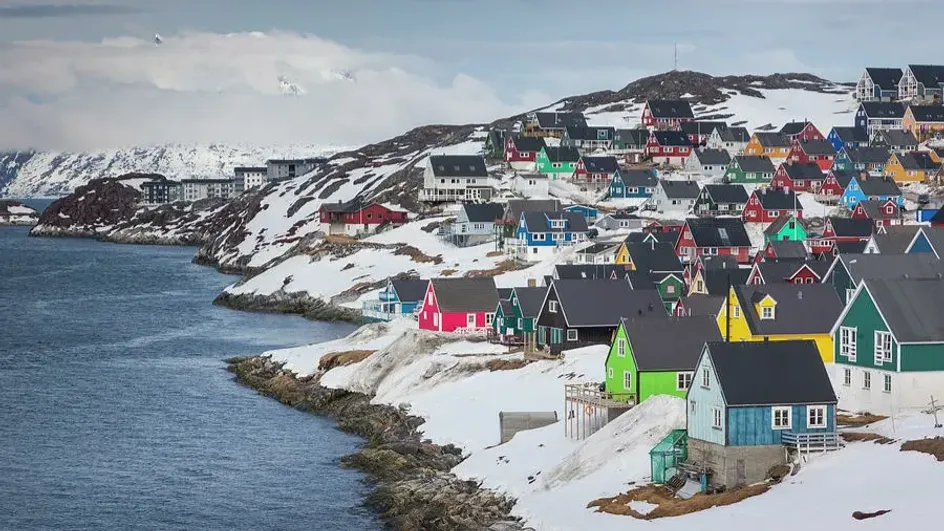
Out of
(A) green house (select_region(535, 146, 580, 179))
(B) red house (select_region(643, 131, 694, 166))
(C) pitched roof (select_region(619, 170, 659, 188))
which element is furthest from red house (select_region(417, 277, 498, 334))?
(B) red house (select_region(643, 131, 694, 166))

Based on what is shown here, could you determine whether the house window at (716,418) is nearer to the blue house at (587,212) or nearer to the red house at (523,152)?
the blue house at (587,212)

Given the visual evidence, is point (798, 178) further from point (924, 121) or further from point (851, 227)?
point (924, 121)

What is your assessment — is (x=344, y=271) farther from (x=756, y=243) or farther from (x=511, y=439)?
(x=511, y=439)

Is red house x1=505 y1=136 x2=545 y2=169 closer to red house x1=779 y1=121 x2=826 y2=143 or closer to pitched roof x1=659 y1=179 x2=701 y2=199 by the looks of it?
red house x1=779 y1=121 x2=826 y2=143

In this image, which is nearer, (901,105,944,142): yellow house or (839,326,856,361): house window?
(839,326,856,361): house window

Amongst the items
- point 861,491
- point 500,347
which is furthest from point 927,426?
point 500,347

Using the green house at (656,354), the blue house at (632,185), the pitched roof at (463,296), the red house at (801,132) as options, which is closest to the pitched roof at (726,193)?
the blue house at (632,185)

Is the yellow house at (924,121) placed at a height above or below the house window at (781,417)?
above
